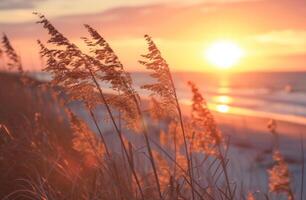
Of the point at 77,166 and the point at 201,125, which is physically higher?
the point at 201,125

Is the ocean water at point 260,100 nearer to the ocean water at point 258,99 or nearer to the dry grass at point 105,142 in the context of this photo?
the ocean water at point 258,99

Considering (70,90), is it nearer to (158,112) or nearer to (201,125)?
(158,112)

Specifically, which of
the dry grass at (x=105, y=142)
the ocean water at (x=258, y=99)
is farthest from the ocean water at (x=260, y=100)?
the dry grass at (x=105, y=142)

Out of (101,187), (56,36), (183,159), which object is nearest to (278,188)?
(183,159)

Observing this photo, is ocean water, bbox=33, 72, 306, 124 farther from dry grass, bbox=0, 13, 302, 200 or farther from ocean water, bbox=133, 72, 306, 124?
dry grass, bbox=0, 13, 302, 200

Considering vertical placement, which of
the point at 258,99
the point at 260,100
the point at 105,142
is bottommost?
the point at 105,142

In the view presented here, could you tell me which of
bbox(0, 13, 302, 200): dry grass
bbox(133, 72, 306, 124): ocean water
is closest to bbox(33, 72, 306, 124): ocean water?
bbox(133, 72, 306, 124): ocean water

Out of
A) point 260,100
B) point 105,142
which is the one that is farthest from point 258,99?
point 105,142

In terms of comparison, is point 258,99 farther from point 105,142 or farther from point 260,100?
point 105,142

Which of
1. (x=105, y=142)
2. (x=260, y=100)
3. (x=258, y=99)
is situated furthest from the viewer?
(x=258, y=99)

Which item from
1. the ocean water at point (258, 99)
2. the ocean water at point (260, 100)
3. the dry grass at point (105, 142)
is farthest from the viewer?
the ocean water at point (260, 100)

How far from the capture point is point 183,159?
4984mm

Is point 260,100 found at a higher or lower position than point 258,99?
lower

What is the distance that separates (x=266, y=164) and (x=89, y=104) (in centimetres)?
1014
